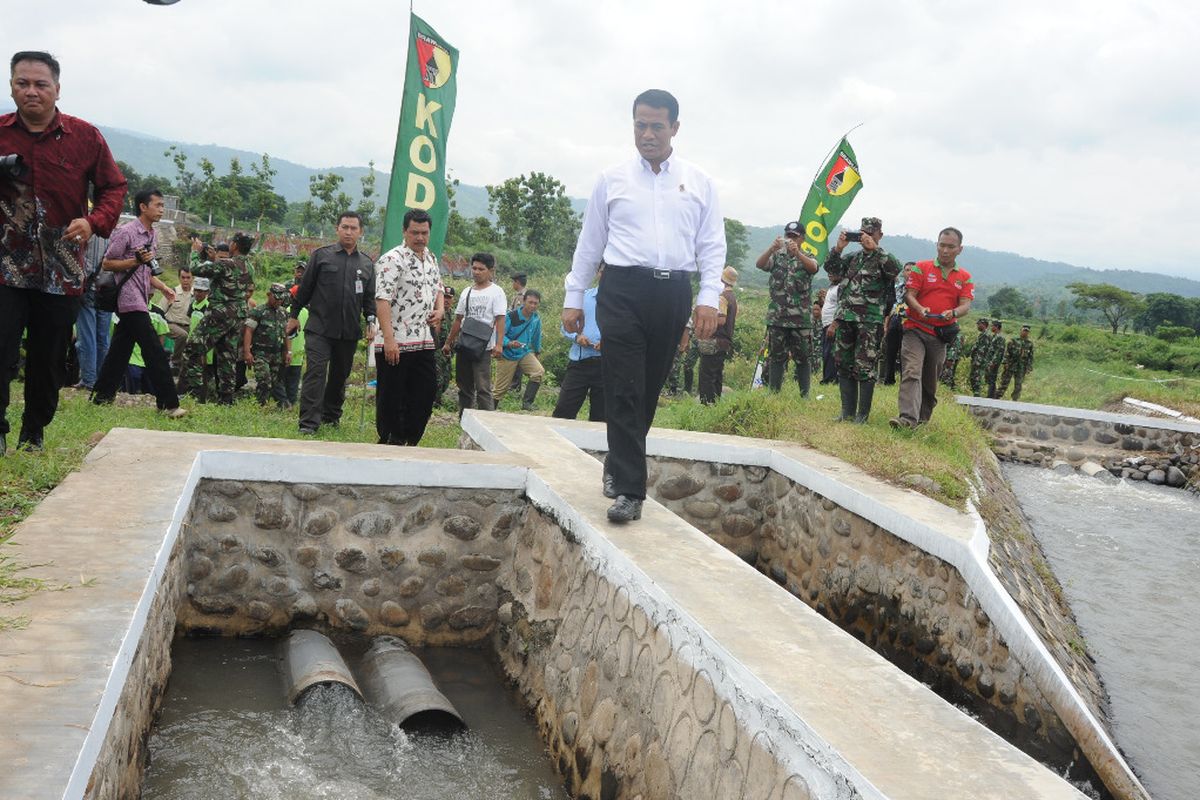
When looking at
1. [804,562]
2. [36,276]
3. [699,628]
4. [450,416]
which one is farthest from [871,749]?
[450,416]

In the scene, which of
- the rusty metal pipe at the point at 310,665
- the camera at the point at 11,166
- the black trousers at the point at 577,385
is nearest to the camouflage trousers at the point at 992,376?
the black trousers at the point at 577,385

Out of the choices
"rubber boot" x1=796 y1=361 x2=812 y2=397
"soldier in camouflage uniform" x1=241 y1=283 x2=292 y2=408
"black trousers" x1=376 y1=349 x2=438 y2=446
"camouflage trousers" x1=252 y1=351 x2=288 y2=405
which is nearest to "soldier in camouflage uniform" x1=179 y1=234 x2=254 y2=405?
"soldier in camouflage uniform" x1=241 y1=283 x2=292 y2=408

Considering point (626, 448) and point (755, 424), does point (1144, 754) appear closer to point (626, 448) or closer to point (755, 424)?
point (626, 448)

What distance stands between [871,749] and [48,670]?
6.62 feet

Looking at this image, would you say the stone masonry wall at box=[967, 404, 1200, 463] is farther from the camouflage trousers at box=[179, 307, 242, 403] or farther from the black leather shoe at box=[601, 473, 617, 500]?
the black leather shoe at box=[601, 473, 617, 500]

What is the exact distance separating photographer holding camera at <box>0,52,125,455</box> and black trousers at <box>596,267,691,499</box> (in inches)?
102

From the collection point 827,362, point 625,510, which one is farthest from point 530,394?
point 625,510

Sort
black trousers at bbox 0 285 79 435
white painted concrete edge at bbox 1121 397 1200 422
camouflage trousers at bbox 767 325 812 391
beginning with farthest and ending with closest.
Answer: white painted concrete edge at bbox 1121 397 1200 422, camouflage trousers at bbox 767 325 812 391, black trousers at bbox 0 285 79 435

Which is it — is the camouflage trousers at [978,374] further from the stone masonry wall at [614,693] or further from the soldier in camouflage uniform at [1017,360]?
the stone masonry wall at [614,693]

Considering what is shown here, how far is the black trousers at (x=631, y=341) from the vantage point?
14.3 feet

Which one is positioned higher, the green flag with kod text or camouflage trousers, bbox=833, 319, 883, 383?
the green flag with kod text

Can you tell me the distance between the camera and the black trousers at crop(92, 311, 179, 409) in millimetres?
6980

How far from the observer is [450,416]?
10.8 meters

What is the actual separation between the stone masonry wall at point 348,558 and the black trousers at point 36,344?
3.56ft
